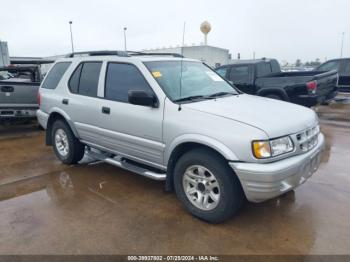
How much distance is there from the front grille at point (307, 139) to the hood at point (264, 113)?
0.06m

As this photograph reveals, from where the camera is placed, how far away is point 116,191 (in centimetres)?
407

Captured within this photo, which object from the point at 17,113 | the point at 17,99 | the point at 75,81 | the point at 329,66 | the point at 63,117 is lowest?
the point at 17,113

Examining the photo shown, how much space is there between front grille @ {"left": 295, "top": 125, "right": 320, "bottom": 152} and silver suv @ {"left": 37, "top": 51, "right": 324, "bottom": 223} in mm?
12

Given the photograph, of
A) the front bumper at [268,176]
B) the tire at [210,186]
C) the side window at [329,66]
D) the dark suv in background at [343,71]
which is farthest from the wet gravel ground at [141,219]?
the side window at [329,66]

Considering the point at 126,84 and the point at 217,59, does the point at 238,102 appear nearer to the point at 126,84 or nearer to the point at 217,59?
the point at 126,84

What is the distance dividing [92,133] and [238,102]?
2.19m

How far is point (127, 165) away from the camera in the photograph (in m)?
3.95

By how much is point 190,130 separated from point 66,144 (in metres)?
2.81

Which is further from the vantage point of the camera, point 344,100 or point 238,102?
point 344,100

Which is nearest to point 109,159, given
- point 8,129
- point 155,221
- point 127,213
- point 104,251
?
point 127,213

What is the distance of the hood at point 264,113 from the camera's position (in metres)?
2.88

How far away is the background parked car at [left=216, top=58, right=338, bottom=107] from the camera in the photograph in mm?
7645

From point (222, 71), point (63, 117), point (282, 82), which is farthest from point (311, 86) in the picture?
point (63, 117)

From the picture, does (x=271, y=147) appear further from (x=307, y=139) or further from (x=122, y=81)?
(x=122, y=81)
